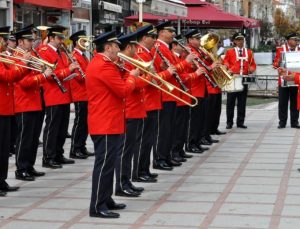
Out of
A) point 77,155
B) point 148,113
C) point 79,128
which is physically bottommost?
point 77,155

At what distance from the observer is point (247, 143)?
492 inches

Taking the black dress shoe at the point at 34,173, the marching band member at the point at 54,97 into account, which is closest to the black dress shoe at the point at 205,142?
the marching band member at the point at 54,97

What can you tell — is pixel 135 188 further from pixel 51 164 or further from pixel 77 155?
pixel 77 155

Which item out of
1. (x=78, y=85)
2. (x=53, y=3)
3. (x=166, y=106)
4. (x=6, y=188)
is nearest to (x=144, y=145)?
(x=166, y=106)

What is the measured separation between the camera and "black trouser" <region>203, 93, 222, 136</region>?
40.6 feet

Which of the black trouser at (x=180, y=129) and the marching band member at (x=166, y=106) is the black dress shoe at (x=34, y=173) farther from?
the black trouser at (x=180, y=129)

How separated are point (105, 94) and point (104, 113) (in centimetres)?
18

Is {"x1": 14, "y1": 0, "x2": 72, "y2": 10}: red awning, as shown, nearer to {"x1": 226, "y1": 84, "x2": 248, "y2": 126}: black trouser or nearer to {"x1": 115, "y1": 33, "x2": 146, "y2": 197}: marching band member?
{"x1": 226, "y1": 84, "x2": 248, "y2": 126}: black trouser

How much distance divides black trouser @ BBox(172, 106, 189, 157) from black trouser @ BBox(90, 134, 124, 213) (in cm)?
336

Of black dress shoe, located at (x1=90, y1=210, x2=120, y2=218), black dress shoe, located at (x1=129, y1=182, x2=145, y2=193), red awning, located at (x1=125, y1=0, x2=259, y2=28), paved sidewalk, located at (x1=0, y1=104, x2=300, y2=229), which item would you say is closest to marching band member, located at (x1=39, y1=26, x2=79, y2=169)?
paved sidewalk, located at (x1=0, y1=104, x2=300, y2=229)

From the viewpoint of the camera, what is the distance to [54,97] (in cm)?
998

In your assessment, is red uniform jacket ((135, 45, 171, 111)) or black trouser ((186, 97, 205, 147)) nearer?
red uniform jacket ((135, 45, 171, 111))

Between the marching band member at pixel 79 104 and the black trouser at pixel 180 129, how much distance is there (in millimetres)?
1356

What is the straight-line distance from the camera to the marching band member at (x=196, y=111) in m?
11.2
